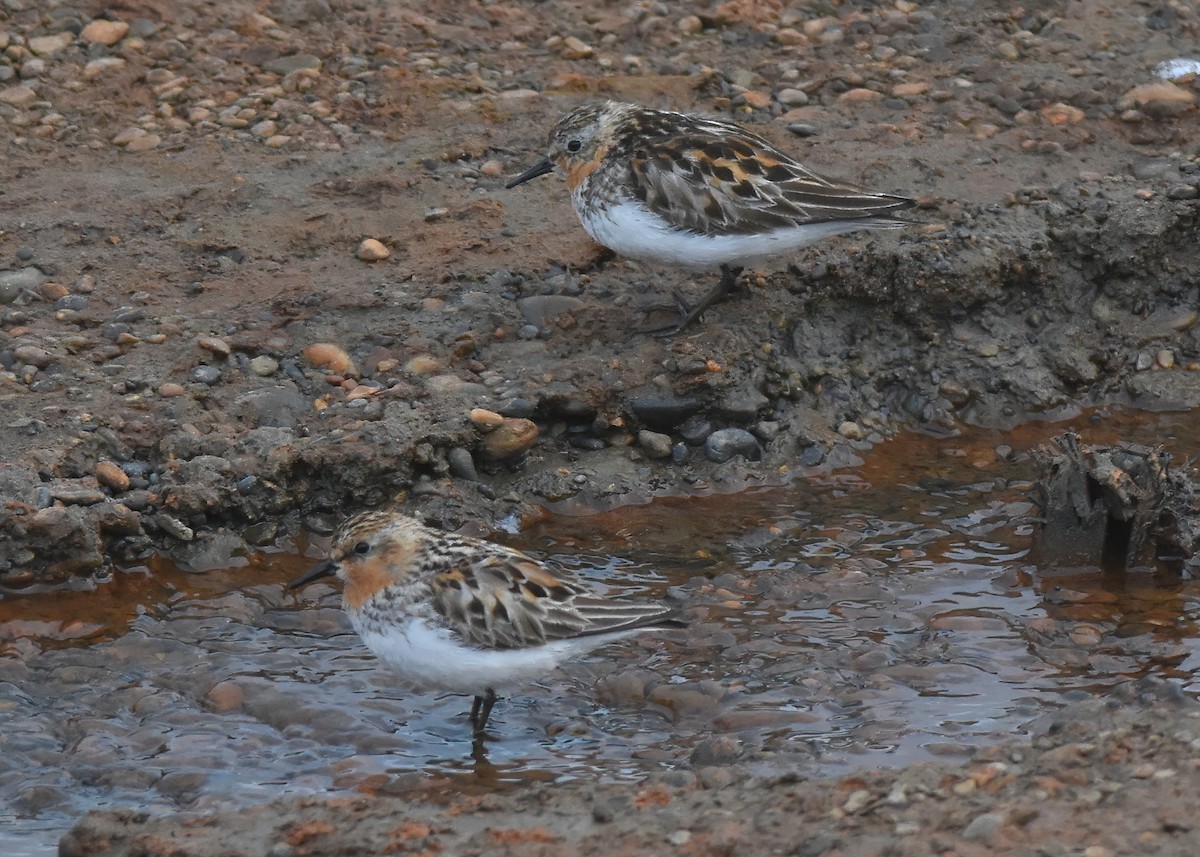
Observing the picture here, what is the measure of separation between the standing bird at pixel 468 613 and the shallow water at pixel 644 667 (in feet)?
1.14

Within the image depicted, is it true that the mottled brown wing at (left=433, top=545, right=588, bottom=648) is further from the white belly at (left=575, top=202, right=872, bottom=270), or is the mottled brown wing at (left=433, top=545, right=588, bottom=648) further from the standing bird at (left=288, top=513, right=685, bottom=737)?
the white belly at (left=575, top=202, right=872, bottom=270)

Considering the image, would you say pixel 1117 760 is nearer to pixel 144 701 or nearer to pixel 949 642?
pixel 949 642

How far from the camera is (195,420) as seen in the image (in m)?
7.93

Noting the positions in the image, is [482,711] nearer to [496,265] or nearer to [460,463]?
[460,463]

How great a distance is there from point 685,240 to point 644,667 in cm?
263

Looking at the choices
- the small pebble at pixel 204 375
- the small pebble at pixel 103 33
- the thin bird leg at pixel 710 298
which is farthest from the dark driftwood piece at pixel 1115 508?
the small pebble at pixel 103 33

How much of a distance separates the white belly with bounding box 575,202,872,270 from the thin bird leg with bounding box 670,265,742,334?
123 millimetres

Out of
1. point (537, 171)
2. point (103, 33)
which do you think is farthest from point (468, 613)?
point (103, 33)

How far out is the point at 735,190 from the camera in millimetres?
8523

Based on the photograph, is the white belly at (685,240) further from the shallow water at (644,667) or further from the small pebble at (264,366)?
the small pebble at (264,366)

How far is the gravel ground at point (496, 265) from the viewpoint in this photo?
7.89 metres

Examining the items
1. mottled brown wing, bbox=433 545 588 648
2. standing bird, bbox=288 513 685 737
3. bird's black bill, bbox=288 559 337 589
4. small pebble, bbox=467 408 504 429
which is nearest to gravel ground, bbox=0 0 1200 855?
small pebble, bbox=467 408 504 429

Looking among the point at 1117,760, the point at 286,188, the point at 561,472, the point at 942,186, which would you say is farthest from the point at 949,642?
the point at 286,188

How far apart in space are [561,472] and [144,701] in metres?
2.54
